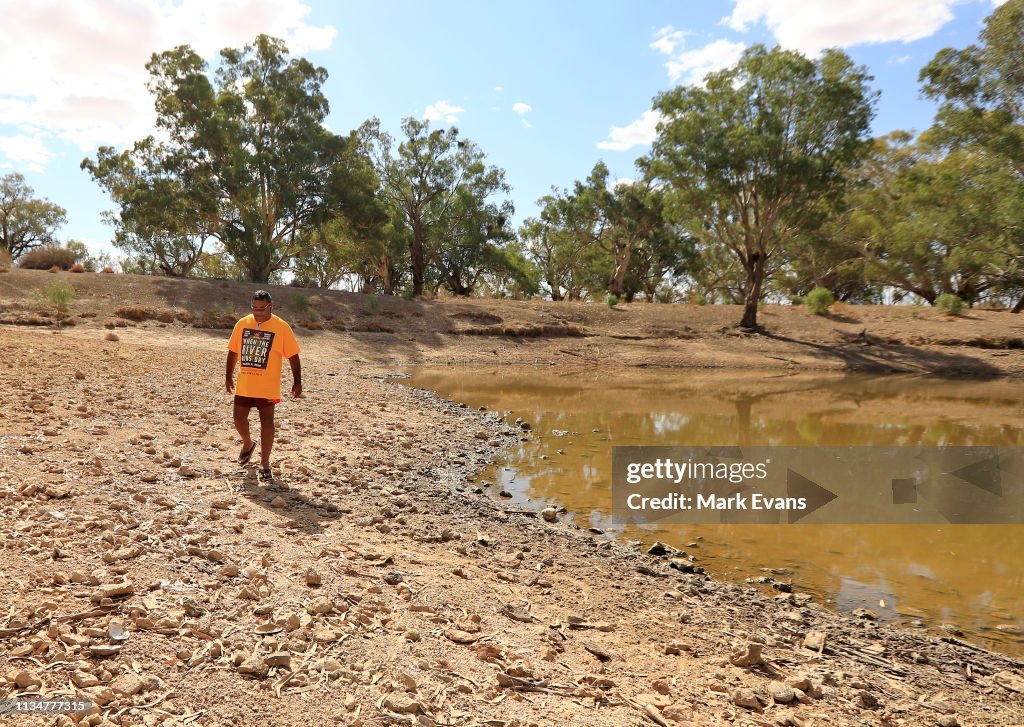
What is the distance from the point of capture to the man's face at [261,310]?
6.62 metres

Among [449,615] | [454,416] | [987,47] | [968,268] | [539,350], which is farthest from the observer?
[968,268]

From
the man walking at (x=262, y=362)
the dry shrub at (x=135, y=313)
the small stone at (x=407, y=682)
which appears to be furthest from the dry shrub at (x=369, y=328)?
the small stone at (x=407, y=682)

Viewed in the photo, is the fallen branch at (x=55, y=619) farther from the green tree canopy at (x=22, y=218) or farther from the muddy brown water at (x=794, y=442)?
the green tree canopy at (x=22, y=218)

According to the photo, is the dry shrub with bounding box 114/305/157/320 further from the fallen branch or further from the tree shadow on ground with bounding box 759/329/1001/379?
the tree shadow on ground with bounding box 759/329/1001/379

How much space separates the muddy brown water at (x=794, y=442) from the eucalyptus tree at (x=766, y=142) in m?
8.61

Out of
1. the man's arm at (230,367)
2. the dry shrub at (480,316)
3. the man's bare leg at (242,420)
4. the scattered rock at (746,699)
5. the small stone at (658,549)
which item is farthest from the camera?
the dry shrub at (480,316)

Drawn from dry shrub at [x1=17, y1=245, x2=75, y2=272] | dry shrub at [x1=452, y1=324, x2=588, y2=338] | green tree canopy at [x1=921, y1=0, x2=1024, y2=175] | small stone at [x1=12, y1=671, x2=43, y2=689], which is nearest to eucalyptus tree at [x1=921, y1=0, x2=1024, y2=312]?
green tree canopy at [x1=921, y1=0, x2=1024, y2=175]

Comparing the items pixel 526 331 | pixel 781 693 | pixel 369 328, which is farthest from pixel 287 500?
pixel 526 331

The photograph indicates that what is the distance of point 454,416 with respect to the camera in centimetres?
1255

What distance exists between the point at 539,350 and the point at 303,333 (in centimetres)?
1009

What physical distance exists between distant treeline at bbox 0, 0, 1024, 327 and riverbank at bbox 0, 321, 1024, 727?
23.8 meters

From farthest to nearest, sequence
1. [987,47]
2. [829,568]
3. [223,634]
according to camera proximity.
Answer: [987,47] < [829,568] < [223,634]

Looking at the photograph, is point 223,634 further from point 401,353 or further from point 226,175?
point 226,175

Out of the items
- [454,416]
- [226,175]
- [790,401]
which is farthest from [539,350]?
[226,175]
